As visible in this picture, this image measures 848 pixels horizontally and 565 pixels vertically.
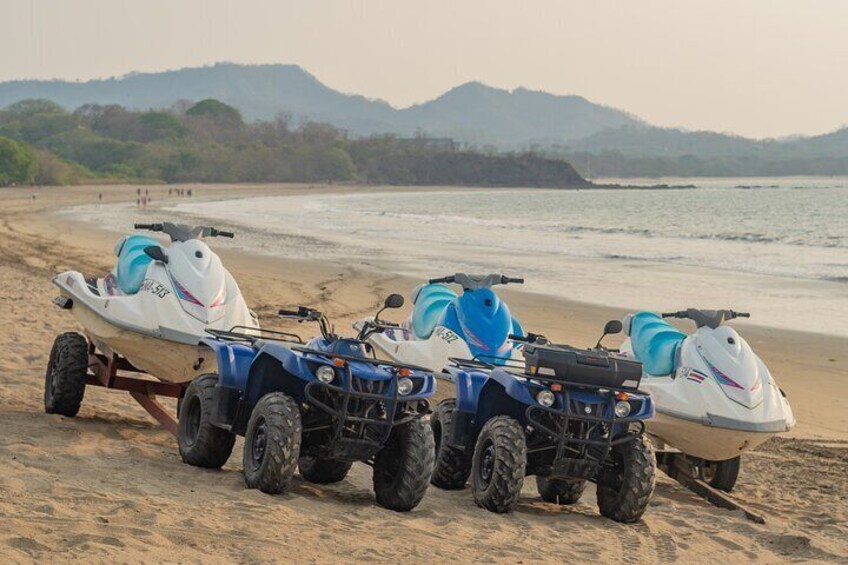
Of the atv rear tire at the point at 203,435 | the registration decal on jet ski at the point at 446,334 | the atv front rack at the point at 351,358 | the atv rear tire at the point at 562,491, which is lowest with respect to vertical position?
the atv rear tire at the point at 562,491

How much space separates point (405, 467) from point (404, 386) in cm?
53

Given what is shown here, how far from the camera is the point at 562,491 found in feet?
30.1

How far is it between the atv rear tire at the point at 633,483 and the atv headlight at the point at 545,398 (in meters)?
0.59

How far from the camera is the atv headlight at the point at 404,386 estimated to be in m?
8.14

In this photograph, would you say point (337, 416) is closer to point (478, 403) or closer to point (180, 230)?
point (478, 403)

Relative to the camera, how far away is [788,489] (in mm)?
10305

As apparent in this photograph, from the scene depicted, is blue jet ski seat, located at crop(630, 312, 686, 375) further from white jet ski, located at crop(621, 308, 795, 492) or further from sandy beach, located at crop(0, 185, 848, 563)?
sandy beach, located at crop(0, 185, 848, 563)

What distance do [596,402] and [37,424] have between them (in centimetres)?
450

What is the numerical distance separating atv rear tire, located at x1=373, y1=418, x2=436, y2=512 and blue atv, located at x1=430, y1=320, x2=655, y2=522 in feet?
1.58

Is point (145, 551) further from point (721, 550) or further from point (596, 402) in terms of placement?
point (721, 550)

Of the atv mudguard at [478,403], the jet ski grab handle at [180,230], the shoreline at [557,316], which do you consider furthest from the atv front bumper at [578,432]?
the shoreline at [557,316]

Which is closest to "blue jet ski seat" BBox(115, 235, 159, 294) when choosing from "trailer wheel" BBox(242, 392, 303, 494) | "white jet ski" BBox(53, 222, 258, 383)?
"white jet ski" BBox(53, 222, 258, 383)

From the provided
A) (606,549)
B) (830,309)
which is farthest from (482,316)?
(830,309)

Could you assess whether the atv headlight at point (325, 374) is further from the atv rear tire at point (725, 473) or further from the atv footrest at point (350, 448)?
the atv rear tire at point (725, 473)
